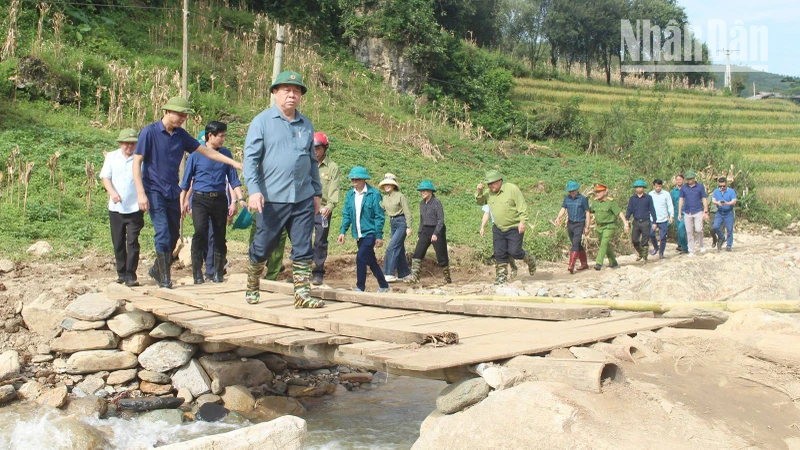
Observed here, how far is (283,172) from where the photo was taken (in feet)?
20.4

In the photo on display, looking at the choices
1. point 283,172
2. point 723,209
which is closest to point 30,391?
point 283,172

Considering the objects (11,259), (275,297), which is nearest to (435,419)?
(275,297)

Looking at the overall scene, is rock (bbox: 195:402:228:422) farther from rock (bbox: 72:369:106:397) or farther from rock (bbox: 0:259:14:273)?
rock (bbox: 0:259:14:273)

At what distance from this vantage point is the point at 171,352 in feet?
24.4

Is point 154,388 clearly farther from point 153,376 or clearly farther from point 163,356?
point 163,356

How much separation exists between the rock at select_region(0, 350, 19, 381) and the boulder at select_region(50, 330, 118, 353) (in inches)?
16.7

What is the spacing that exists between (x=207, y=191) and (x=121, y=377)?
205 centimetres

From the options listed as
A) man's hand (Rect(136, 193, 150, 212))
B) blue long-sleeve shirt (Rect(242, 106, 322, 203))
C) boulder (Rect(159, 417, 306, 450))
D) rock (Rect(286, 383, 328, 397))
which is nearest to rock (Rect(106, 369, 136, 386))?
rock (Rect(286, 383, 328, 397))

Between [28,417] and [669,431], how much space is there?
512cm

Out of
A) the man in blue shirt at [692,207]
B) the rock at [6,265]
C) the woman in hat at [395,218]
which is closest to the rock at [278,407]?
the woman in hat at [395,218]

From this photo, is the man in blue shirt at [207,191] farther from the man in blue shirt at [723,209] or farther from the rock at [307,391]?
the man in blue shirt at [723,209]

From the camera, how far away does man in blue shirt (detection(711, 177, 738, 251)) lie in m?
15.1

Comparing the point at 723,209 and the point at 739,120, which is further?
the point at 739,120

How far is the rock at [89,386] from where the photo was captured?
7.04 metres
